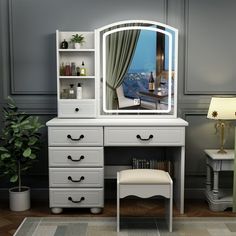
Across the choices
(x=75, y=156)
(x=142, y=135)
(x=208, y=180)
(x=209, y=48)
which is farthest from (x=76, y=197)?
(x=209, y=48)

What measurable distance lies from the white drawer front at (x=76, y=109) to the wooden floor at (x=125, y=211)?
732 millimetres

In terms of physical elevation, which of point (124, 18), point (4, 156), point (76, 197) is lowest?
point (76, 197)

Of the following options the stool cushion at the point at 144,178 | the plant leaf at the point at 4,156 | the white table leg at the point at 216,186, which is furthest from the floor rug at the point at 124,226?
the plant leaf at the point at 4,156

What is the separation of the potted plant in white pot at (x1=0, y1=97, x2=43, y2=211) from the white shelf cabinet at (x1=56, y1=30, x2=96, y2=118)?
267 millimetres

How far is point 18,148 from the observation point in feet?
10.2

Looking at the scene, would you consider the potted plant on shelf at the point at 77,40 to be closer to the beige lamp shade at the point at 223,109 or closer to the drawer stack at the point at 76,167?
the drawer stack at the point at 76,167

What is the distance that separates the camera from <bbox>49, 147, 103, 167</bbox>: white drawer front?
120 inches

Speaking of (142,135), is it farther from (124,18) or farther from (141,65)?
(124,18)

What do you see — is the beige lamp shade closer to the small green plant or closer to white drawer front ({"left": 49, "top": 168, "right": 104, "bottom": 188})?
white drawer front ({"left": 49, "top": 168, "right": 104, "bottom": 188})

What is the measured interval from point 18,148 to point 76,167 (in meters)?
0.46

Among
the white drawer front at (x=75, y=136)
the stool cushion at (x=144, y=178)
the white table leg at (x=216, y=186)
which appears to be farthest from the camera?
the white table leg at (x=216, y=186)

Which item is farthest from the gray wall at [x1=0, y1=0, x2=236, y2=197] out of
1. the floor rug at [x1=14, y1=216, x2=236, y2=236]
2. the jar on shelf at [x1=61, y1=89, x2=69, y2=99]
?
the floor rug at [x1=14, y1=216, x2=236, y2=236]

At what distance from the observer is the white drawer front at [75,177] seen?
3.06 meters

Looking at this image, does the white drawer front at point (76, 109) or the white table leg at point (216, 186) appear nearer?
the white table leg at point (216, 186)
